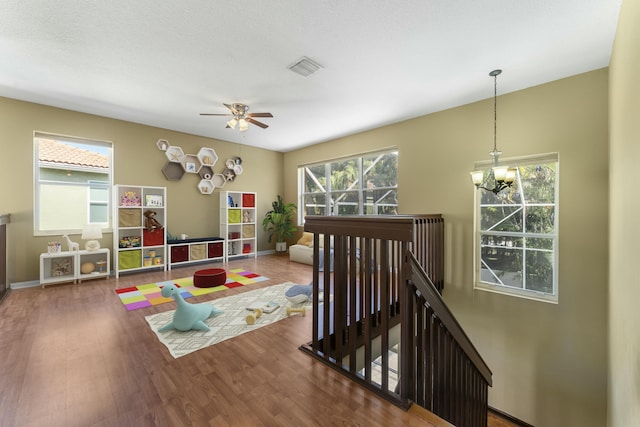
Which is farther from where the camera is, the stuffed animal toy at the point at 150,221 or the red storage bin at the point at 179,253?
the red storage bin at the point at 179,253

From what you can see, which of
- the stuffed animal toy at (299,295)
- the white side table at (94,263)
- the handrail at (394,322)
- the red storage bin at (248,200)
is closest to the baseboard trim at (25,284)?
the white side table at (94,263)

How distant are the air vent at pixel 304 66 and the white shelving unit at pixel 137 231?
143 inches

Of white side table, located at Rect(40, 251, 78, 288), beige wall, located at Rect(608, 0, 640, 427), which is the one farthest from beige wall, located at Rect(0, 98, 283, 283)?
beige wall, located at Rect(608, 0, 640, 427)

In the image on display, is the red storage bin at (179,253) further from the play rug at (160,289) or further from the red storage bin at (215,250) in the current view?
the play rug at (160,289)

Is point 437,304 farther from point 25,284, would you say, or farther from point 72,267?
point 25,284

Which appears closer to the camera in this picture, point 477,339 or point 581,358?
point 581,358

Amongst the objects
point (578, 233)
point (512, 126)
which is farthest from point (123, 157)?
point (578, 233)

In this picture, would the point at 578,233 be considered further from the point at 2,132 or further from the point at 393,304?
the point at 2,132

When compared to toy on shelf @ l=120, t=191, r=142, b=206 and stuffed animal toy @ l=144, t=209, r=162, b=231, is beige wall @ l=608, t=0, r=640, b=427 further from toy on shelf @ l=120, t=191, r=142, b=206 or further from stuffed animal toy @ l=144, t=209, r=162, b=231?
toy on shelf @ l=120, t=191, r=142, b=206

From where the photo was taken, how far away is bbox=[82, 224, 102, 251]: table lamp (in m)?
4.20

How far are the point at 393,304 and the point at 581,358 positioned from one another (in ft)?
7.99

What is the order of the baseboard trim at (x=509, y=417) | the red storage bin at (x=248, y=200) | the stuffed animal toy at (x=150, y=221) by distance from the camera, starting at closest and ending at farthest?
the baseboard trim at (x=509, y=417)
the stuffed animal toy at (x=150, y=221)
the red storage bin at (x=248, y=200)

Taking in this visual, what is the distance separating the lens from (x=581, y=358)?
288 centimetres

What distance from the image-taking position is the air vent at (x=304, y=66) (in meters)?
2.78
